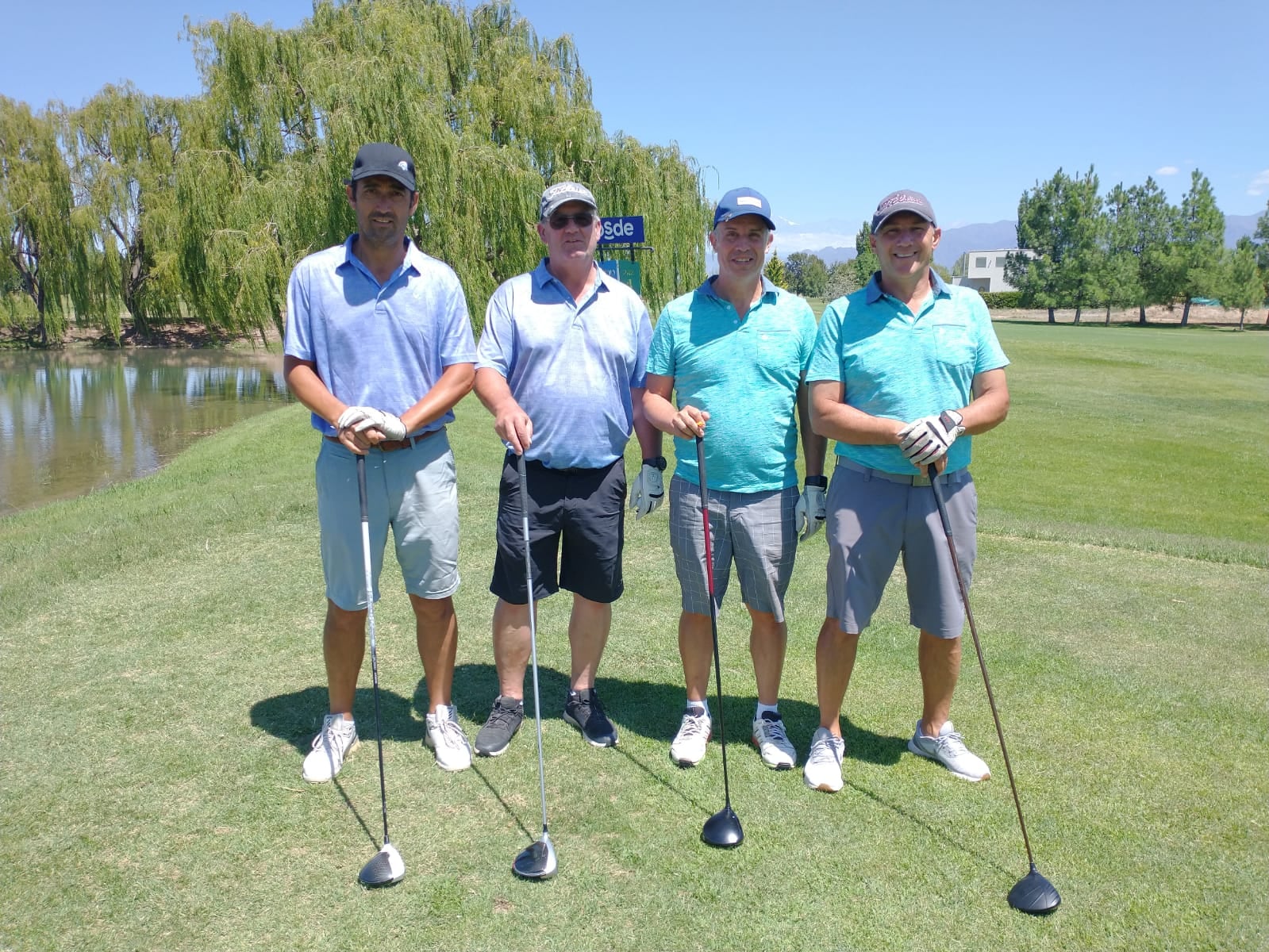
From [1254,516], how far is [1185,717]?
7.45 metres

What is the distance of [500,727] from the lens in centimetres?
384

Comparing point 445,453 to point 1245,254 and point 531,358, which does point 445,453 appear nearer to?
point 531,358

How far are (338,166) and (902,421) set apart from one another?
15606mm

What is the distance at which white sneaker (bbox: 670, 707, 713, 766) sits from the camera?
3670 millimetres

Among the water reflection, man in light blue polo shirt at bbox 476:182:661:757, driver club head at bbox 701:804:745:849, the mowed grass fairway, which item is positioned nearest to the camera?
the mowed grass fairway

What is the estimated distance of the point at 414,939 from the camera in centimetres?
264

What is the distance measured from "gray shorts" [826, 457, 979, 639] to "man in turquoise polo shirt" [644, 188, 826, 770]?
0.19 meters

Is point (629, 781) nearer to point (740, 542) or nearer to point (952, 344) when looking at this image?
point (740, 542)

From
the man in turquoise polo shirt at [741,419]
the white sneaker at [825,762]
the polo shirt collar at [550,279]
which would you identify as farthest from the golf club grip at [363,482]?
Result: the white sneaker at [825,762]

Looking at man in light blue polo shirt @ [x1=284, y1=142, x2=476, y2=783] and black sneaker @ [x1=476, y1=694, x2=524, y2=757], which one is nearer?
man in light blue polo shirt @ [x1=284, y1=142, x2=476, y2=783]

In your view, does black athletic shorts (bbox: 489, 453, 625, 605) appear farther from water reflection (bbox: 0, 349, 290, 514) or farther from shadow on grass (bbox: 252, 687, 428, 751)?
water reflection (bbox: 0, 349, 290, 514)

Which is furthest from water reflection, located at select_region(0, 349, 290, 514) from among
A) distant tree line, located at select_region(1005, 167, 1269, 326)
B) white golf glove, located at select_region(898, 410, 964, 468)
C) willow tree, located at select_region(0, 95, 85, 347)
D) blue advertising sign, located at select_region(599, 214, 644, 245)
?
distant tree line, located at select_region(1005, 167, 1269, 326)

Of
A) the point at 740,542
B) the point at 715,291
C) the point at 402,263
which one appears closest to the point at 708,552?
the point at 740,542

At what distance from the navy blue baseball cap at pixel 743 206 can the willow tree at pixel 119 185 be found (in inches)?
1002
